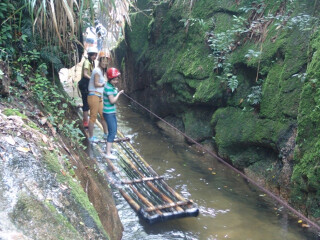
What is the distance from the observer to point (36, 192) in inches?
83.9

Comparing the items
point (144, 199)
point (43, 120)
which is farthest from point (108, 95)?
point (144, 199)

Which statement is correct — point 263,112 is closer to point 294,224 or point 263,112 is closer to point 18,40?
point 294,224

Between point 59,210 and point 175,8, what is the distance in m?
6.57

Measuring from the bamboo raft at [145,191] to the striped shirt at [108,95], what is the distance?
0.80m

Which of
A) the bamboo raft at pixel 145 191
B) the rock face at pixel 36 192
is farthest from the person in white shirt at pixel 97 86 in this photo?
the rock face at pixel 36 192

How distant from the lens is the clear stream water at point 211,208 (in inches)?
159

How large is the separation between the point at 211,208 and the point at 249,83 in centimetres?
235

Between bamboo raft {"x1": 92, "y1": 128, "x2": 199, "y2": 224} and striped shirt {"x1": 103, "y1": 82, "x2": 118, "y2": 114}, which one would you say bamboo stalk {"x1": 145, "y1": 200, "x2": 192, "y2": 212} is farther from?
striped shirt {"x1": 103, "y1": 82, "x2": 118, "y2": 114}

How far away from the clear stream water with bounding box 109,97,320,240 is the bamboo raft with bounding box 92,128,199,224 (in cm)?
26

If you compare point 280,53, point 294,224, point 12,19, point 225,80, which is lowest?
point 294,224

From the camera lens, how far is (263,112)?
5.30 meters

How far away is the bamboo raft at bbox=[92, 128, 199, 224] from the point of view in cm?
394

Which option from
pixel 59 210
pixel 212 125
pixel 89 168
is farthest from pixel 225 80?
pixel 59 210

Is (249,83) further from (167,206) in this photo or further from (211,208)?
(167,206)
